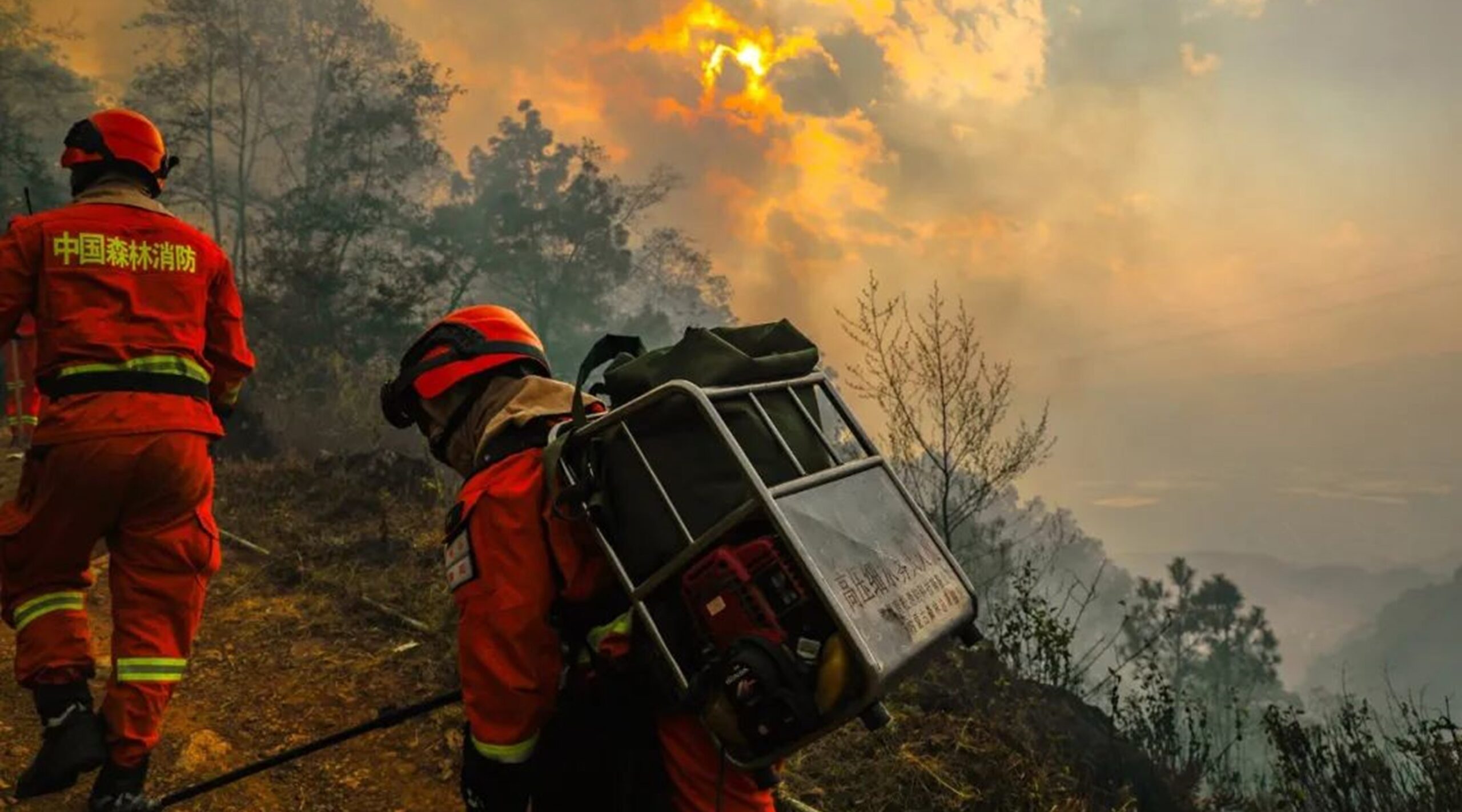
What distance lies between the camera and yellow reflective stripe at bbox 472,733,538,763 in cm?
180

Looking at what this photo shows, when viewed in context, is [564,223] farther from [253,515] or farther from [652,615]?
[652,615]

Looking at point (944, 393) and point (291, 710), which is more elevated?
point (944, 393)

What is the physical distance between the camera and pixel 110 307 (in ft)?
8.82

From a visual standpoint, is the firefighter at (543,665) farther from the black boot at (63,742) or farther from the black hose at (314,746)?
the black boot at (63,742)

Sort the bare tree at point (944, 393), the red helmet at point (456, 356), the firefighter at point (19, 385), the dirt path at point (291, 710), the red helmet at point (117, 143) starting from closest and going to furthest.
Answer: the red helmet at point (456, 356)
the red helmet at point (117, 143)
the dirt path at point (291, 710)
the firefighter at point (19, 385)
the bare tree at point (944, 393)

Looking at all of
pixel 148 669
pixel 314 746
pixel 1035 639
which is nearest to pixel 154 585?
pixel 148 669

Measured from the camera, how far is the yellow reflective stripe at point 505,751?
1805 millimetres

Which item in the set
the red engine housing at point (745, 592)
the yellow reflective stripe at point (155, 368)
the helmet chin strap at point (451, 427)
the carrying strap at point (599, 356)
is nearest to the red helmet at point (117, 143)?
the yellow reflective stripe at point (155, 368)

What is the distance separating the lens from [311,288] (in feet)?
56.9

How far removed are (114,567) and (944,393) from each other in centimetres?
810

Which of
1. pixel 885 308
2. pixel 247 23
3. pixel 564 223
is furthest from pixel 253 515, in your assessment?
A: pixel 247 23

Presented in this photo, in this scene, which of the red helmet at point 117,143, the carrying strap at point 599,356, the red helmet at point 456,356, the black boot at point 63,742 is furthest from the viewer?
the red helmet at point 117,143

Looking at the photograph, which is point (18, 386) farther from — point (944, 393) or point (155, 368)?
point (944, 393)

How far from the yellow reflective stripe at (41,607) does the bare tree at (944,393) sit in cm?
750
